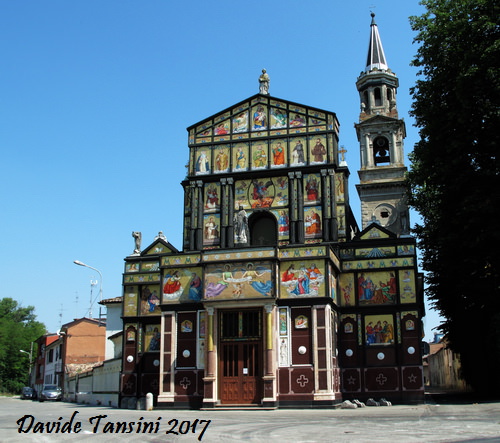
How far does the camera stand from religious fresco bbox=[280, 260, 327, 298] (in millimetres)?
32062

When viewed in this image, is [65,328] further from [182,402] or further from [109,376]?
[182,402]

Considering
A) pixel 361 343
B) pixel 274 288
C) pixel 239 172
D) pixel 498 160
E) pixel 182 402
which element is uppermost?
pixel 239 172

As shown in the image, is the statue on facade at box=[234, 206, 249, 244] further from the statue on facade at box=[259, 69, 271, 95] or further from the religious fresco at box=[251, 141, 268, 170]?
the statue on facade at box=[259, 69, 271, 95]

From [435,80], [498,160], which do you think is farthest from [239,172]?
[498,160]

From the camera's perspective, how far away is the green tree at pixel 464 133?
89.1 ft

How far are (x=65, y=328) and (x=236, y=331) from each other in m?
42.5

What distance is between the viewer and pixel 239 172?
3797 cm

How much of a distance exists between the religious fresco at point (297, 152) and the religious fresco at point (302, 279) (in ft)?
24.4

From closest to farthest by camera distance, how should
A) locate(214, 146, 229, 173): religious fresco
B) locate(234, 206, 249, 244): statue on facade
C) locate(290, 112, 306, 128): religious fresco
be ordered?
1. locate(234, 206, 249, 244): statue on facade
2. locate(290, 112, 306, 128): religious fresco
3. locate(214, 146, 229, 173): religious fresco

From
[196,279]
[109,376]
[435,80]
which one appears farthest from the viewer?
[109,376]

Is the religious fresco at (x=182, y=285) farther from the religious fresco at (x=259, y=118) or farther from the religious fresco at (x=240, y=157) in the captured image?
the religious fresco at (x=259, y=118)

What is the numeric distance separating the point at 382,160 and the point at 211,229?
17154mm

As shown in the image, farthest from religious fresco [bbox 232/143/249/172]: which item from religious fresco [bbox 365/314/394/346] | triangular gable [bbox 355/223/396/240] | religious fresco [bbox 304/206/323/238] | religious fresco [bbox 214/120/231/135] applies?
religious fresco [bbox 365/314/394/346]

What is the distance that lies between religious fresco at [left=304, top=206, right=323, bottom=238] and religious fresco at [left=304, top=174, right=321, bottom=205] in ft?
1.41
